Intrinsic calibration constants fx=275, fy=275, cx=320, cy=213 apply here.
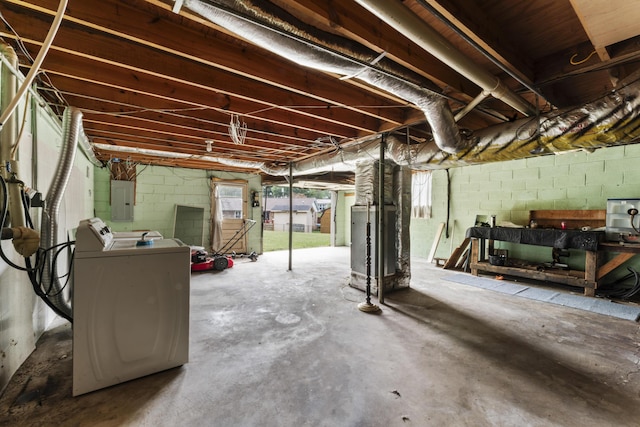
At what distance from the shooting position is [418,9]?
5.25 ft

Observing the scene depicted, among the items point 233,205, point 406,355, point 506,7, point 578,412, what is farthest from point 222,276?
point 506,7

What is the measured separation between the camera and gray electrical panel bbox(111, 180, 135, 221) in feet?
18.0

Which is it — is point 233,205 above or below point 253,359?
above

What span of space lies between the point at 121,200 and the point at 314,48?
18.4 feet

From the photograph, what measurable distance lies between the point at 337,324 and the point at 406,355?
786 millimetres

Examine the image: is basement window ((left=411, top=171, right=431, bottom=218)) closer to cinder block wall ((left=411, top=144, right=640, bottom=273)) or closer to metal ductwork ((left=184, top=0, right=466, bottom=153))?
cinder block wall ((left=411, top=144, right=640, bottom=273))

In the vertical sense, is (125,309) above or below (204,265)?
above

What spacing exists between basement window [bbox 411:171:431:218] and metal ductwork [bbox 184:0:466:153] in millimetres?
4502

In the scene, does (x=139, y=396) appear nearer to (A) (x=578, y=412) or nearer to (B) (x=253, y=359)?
(B) (x=253, y=359)

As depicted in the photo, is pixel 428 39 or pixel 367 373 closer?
pixel 428 39

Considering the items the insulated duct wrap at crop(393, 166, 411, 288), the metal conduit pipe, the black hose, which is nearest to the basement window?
the insulated duct wrap at crop(393, 166, 411, 288)

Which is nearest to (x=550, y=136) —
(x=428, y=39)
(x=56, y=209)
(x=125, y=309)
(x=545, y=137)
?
(x=545, y=137)

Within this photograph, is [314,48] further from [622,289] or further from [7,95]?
[622,289]

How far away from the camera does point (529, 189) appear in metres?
5.02
